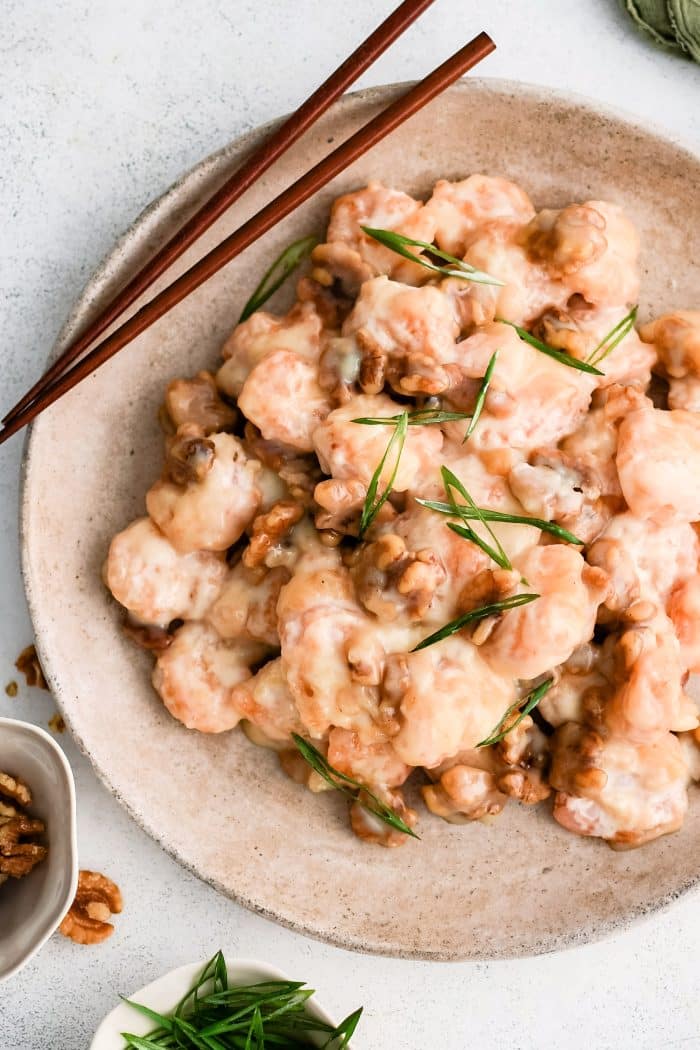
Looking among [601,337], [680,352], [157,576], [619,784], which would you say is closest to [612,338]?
[601,337]

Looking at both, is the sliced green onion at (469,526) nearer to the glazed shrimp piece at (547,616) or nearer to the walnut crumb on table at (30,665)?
the glazed shrimp piece at (547,616)

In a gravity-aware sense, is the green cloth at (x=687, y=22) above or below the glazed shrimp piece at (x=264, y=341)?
below

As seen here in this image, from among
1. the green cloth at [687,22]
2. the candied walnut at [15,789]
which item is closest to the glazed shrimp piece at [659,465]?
the green cloth at [687,22]

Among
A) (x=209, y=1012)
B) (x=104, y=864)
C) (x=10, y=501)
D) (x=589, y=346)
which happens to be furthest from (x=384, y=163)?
(x=209, y=1012)

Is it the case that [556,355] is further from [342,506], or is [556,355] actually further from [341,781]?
[341,781]

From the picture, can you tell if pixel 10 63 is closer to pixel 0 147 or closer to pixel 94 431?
pixel 0 147

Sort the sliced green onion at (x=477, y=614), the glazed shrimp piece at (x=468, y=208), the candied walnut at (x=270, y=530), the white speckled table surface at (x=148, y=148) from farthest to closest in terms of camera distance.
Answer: the white speckled table surface at (x=148, y=148)
the glazed shrimp piece at (x=468, y=208)
the candied walnut at (x=270, y=530)
the sliced green onion at (x=477, y=614)
